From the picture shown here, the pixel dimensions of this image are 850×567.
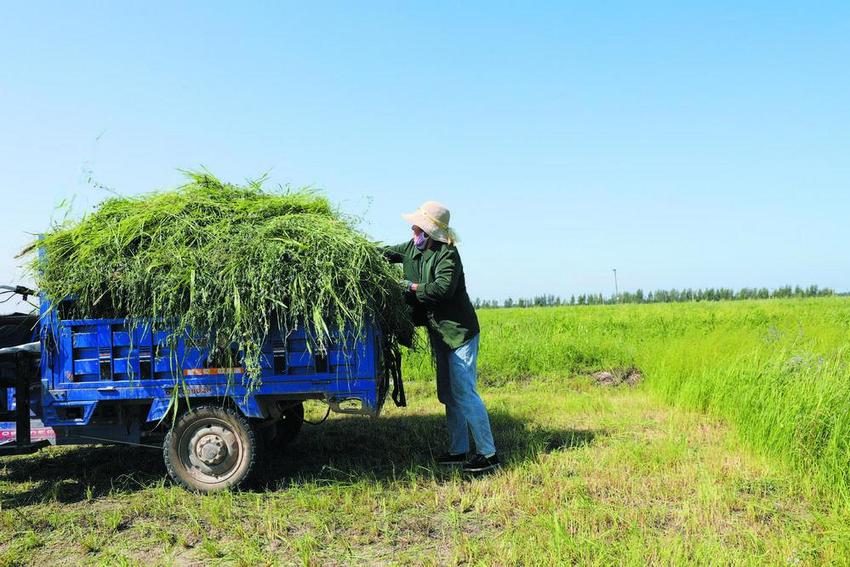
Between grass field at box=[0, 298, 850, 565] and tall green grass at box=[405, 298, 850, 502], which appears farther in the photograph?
tall green grass at box=[405, 298, 850, 502]

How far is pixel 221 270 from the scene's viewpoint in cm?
479

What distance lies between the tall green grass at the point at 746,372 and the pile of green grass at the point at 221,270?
2.83 metres

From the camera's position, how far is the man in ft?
18.2

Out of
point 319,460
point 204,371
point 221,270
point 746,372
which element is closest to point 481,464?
point 319,460

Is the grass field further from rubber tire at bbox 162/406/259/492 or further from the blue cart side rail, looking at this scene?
the blue cart side rail

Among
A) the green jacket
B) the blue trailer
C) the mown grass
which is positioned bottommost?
the mown grass

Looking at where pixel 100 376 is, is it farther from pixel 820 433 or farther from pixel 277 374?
pixel 820 433

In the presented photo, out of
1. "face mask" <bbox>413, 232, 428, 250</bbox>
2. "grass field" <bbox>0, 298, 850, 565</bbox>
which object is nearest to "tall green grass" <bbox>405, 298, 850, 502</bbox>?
"grass field" <bbox>0, 298, 850, 565</bbox>

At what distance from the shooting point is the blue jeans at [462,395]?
5.61 m

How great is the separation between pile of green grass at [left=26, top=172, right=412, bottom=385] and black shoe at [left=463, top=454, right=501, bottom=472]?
1392 mm

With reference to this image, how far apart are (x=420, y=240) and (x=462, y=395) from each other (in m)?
1.36

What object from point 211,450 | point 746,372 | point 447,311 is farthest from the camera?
point 746,372

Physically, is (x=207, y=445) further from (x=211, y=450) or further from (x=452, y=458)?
(x=452, y=458)

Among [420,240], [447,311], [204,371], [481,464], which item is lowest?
[481,464]
